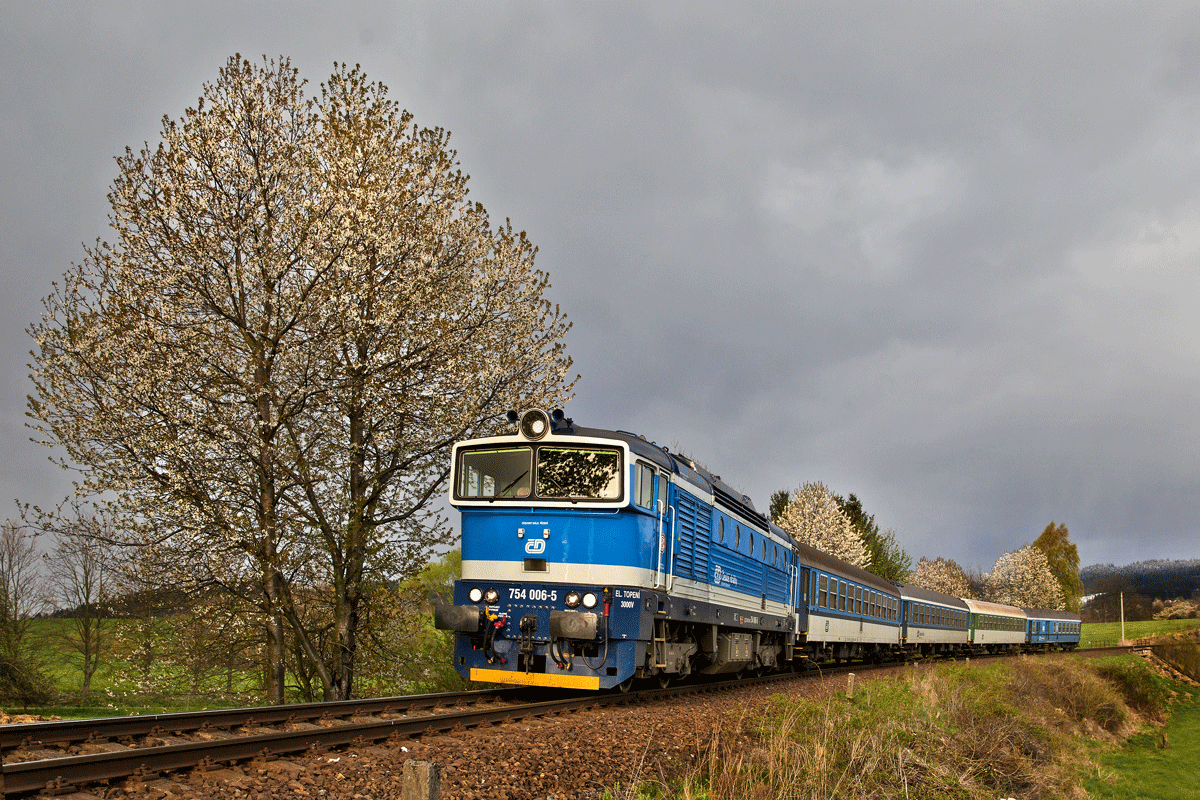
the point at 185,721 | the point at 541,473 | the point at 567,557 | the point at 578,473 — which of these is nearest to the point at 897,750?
the point at 567,557

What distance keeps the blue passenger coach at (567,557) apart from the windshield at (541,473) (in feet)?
0.05

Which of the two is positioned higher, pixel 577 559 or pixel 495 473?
pixel 495 473

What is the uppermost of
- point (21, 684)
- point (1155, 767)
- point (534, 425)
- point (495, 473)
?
point (534, 425)

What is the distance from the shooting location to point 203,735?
7746mm

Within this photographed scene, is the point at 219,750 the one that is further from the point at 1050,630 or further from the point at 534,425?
the point at 1050,630

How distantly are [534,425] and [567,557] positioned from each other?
198cm

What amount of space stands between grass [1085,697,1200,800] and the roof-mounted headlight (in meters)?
17.7

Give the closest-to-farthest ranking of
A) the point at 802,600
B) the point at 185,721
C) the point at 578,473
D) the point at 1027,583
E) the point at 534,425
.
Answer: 1. the point at 185,721
2. the point at 578,473
3. the point at 534,425
4. the point at 802,600
5. the point at 1027,583

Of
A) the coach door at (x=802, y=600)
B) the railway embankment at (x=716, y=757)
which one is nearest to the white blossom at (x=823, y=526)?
the coach door at (x=802, y=600)

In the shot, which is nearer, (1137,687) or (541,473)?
(541,473)

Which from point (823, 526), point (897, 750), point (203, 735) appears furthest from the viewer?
point (823, 526)

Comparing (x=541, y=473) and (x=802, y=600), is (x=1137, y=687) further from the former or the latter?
(x=541, y=473)

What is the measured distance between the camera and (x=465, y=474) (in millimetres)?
12898

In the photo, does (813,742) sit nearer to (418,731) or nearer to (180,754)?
(418,731)
